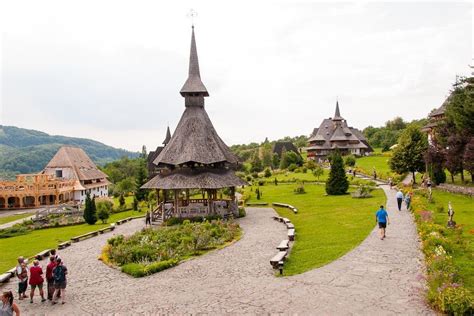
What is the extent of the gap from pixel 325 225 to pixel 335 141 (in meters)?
62.7

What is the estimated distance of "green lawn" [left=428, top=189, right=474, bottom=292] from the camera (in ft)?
40.6

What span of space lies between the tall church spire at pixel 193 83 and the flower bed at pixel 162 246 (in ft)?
41.2

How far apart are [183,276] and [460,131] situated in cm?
2614

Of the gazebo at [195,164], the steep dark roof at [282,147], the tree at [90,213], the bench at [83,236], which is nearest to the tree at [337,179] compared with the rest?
the gazebo at [195,164]

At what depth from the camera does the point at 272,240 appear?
20312mm

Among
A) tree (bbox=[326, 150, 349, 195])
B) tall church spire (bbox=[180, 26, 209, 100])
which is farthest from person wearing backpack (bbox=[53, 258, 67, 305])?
tree (bbox=[326, 150, 349, 195])

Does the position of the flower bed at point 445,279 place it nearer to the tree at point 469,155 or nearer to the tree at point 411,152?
the tree at point 469,155

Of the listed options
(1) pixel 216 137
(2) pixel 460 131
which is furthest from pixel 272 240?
(2) pixel 460 131

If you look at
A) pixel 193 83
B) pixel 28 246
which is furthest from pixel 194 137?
pixel 28 246

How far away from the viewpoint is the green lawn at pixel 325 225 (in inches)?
611

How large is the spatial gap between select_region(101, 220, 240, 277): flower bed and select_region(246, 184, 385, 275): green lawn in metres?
4.36

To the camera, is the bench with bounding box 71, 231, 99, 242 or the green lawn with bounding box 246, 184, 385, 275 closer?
the green lawn with bounding box 246, 184, 385, 275

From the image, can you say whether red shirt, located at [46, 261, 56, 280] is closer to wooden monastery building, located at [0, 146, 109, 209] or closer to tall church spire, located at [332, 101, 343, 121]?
wooden monastery building, located at [0, 146, 109, 209]

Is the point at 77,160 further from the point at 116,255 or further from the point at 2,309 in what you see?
the point at 2,309
